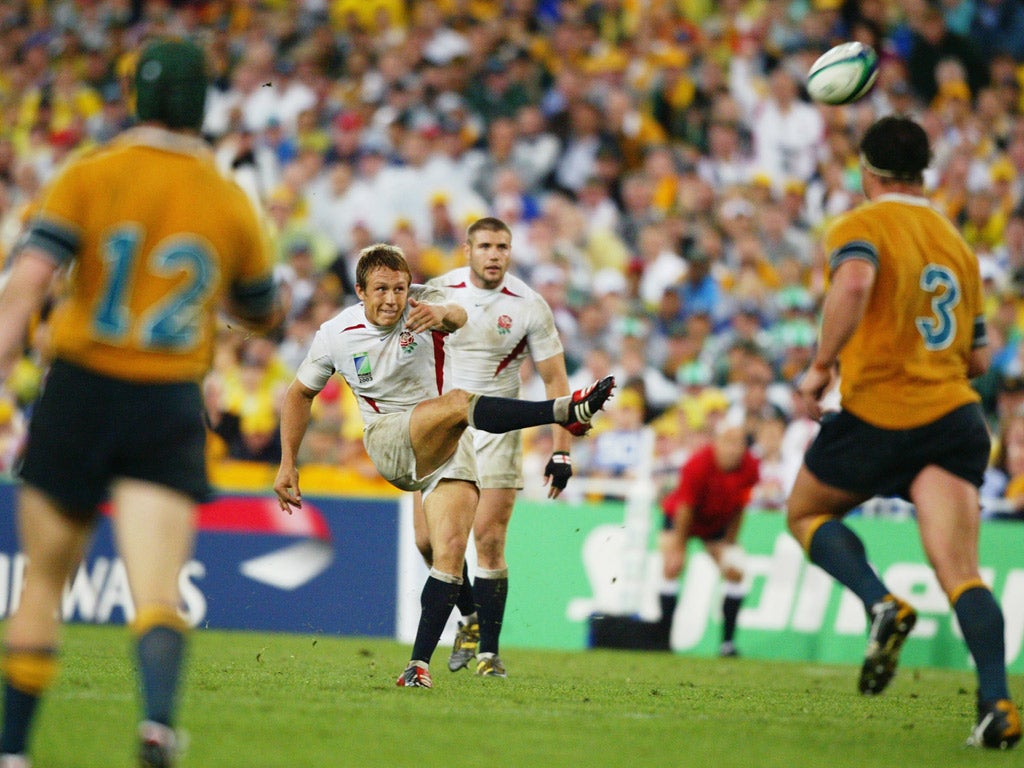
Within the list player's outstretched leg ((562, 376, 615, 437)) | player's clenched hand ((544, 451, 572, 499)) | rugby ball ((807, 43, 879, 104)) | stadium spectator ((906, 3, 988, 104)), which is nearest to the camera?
rugby ball ((807, 43, 879, 104))

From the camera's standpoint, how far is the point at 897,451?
634 cm

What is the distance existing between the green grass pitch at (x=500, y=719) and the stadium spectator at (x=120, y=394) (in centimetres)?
65

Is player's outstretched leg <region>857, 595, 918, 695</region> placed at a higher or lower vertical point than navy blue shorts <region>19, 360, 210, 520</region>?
lower

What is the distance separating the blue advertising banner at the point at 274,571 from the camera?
46.7 feet

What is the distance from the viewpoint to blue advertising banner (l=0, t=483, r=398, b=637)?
560 inches

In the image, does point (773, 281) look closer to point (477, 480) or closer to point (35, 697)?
point (477, 480)

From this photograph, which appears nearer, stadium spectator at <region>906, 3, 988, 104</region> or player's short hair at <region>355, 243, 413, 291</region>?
player's short hair at <region>355, 243, 413, 291</region>

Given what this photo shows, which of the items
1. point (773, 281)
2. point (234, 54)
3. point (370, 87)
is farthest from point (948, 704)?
point (234, 54)

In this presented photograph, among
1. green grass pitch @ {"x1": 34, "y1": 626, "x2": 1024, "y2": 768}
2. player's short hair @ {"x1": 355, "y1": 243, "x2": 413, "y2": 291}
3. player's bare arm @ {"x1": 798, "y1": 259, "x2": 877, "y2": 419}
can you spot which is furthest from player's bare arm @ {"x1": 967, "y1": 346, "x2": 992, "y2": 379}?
player's short hair @ {"x1": 355, "y1": 243, "x2": 413, "y2": 291}

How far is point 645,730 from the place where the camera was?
259 inches

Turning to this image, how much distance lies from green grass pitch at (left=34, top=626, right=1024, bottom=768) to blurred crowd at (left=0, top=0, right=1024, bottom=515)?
18.0 ft

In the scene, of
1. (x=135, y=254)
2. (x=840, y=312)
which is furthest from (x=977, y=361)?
(x=135, y=254)

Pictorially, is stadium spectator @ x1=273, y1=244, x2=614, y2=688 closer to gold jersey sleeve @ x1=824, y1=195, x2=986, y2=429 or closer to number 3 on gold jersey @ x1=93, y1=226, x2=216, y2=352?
gold jersey sleeve @ x1=824, y1=195, x2=986, y2=429

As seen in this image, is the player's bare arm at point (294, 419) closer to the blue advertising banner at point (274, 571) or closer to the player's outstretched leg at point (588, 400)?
the player's outstretched leg at point (588, 400)
